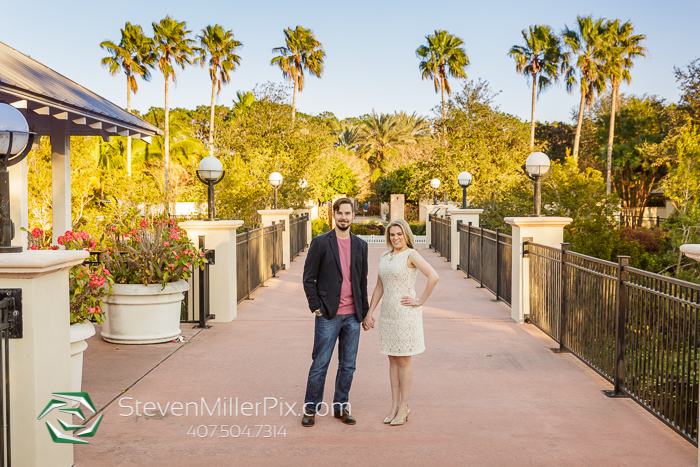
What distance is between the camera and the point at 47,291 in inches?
144

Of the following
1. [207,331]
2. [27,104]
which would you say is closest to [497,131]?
[207,331]

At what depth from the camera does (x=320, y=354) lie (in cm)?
481

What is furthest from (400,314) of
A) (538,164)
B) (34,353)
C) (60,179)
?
(60,179)

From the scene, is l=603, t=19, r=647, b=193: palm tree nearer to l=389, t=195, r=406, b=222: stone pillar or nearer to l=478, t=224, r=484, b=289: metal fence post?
l=389, t=195, r=406, b=222: stone pillar

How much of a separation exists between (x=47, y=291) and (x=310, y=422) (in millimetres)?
2237

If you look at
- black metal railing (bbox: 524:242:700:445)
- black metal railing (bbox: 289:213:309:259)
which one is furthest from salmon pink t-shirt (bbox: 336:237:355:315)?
black metal railing (bbox: 289:213:309:259)

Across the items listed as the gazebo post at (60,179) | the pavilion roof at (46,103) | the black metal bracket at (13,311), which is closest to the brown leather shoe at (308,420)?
the black metal bracket at (13,311)

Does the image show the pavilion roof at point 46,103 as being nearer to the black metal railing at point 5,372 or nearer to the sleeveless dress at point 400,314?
the black metal railing at point 5,372

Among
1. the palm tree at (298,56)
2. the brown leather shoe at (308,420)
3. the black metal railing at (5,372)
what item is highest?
the palm tree at (298,56)

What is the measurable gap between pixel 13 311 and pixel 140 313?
412cm

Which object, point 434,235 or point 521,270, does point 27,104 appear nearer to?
point 521,270

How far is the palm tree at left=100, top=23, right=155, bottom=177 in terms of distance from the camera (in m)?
36.2

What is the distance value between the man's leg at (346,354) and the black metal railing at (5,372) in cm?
233

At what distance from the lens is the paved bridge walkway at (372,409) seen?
430 cm
